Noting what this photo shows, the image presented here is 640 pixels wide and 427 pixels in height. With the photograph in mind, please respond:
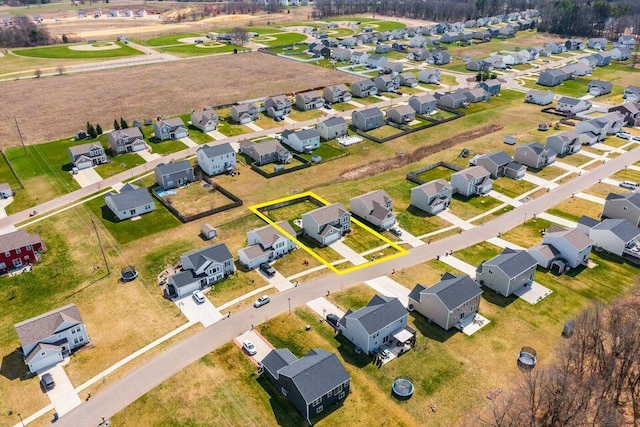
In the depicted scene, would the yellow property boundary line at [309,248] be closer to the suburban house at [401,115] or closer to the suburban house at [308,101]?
the suburban house at [401,115]

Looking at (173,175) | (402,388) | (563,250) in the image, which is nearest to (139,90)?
(173,175)

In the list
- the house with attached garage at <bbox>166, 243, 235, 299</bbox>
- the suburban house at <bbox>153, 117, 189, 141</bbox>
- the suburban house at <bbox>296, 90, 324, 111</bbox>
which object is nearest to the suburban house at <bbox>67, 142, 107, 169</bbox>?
the suburban house at <bbox>153, 117, 189, 141</bbox>

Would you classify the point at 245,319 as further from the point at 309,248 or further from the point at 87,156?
the point at 87,156

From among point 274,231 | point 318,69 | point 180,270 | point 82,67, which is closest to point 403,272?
point 274,231

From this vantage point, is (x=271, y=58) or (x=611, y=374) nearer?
(x=611, y=374)

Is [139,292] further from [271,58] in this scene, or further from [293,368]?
[271,58]

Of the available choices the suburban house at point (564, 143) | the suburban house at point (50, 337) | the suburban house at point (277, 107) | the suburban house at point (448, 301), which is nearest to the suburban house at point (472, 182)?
the suburban house at point (564, 143)
